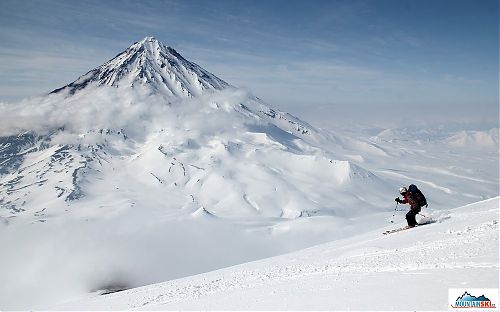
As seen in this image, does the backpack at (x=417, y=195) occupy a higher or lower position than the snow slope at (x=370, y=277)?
higher

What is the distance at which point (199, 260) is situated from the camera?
184 metres

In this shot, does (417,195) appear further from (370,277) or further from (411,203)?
(370,277)

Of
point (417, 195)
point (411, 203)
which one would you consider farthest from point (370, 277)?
point (417, 195)

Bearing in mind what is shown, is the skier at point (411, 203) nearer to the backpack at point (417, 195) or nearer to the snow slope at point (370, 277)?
the backpack at point (417, 195)

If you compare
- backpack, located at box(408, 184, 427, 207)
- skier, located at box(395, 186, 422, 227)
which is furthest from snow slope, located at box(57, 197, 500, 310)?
backpack, located at box(408, 184, 427, 207)

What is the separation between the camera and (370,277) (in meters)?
11.3

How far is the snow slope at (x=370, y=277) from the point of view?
9227 millimetres

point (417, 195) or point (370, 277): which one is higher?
point (417, 195)

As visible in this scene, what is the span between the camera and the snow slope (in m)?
9.23

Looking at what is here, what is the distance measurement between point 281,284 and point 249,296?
147 cm

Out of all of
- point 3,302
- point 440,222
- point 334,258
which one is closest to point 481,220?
point 440,222

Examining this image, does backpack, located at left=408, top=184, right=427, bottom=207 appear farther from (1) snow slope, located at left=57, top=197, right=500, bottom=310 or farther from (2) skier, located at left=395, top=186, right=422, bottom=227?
(1) snow slope, located at left=57, top=197, right=500, bottom=310

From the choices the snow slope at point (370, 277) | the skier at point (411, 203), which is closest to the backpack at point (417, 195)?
the skier at point (411, 203)

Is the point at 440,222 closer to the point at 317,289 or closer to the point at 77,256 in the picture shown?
the point at 317,289
